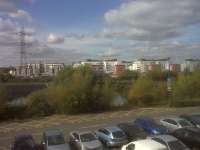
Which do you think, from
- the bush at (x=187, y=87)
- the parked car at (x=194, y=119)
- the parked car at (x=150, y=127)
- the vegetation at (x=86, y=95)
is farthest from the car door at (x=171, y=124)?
the bush at (x=187, y=87)

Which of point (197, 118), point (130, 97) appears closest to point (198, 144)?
point (197, 118)

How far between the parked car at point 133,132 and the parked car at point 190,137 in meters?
2.46

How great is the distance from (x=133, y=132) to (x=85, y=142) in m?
3.81

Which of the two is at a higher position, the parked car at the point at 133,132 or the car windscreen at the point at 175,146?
the car windscreen at the point at 175,146

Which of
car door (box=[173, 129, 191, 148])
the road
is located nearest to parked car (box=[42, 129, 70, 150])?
the road

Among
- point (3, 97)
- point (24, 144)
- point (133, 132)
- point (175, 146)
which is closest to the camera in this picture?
point (175, 146)

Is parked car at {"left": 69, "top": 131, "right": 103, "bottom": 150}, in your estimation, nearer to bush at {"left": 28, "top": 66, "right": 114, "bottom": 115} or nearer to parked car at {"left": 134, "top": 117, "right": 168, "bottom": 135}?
parked car at {"left": 134, "top": 117, "right": 168, "bottom": 135}

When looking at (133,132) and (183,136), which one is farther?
(133,132)

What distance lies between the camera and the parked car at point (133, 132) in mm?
21438

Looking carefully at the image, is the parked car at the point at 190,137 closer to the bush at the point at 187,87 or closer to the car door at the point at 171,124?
the car door at the point at 171,124

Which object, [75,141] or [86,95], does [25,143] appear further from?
[86,95]

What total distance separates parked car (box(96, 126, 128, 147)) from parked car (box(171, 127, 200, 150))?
346 cm

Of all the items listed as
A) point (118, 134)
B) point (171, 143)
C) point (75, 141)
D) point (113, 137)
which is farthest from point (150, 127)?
point (171, 143)

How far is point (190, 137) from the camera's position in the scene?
18.7m
